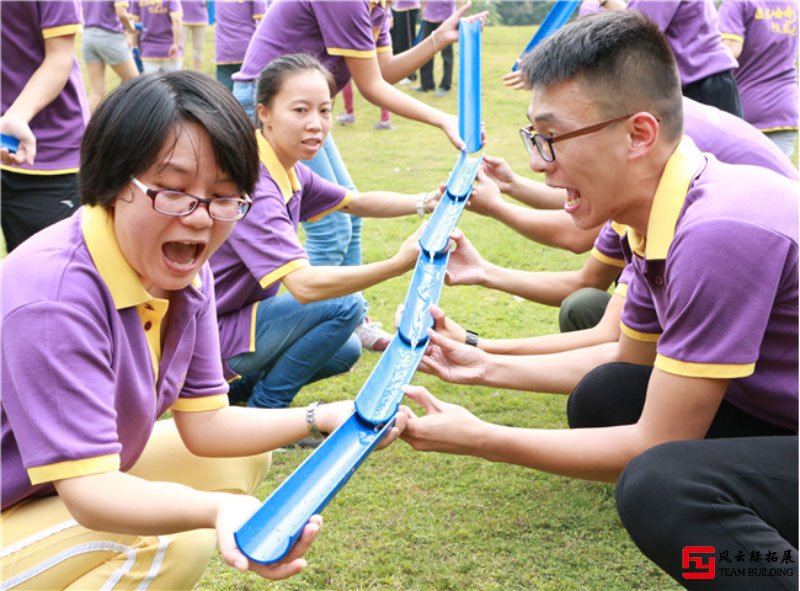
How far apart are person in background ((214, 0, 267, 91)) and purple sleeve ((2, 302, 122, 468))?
255 inches

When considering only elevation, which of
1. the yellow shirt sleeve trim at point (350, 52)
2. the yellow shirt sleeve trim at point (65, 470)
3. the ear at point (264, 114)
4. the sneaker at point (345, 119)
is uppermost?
the yellow shirt sleeve trim at point (350, 52)

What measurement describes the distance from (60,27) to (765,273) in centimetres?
262

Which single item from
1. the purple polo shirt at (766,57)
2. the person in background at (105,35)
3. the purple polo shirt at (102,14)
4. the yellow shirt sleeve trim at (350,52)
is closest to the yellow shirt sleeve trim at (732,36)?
the purple polo shirt at (766,57)

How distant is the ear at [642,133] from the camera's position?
214 centimetres

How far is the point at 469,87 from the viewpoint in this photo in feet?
13.5

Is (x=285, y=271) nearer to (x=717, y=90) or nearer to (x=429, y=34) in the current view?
(x=717, y=90)

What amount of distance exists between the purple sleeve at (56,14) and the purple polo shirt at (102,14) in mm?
5784

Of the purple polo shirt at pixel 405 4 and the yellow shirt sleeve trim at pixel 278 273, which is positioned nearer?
the yellow shirt sleeve trim at pixel 278 273

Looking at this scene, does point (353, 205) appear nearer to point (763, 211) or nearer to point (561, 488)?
point (561, 488)

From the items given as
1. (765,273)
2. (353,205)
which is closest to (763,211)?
(765,273)

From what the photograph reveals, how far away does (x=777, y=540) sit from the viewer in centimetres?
188

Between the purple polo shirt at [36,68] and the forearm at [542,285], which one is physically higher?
the purple polo shirt at [36,68]

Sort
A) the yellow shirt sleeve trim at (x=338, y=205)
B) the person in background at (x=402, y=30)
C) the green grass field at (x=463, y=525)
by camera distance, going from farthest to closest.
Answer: the person in background at (x=402, y=30)
the yellow shirt sleeve trim at (x=338, y=205)
the green grass field at (x=463, y=525)

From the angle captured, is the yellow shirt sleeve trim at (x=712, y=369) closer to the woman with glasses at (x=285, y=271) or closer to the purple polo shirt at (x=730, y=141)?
the purple polo shirt at (x=730, y=141)
